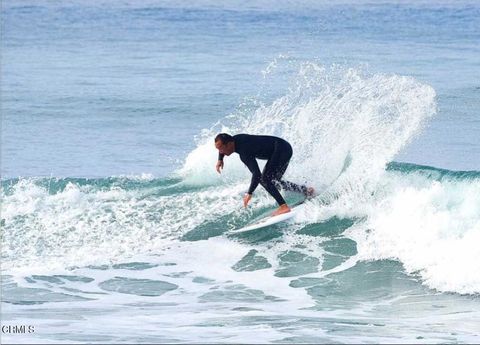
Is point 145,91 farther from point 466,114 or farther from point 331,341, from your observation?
point 331,341

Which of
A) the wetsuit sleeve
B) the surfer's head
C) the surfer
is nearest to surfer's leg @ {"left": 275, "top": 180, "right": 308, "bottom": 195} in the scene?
the surfer

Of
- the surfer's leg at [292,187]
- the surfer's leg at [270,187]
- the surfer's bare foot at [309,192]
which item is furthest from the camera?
the surfer's bare foot at [309,192]

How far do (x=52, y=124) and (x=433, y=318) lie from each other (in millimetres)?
15857

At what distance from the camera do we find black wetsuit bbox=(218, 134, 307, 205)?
14781 millimetres

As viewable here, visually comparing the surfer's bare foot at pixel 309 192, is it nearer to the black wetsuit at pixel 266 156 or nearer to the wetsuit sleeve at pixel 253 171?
the black wetsuit at pixel 266 156

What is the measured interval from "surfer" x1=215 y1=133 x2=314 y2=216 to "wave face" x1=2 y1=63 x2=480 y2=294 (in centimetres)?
65

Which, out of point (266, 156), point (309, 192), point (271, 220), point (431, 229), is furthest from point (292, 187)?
point (431, 229)

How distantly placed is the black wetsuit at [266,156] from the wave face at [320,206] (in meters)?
0.75

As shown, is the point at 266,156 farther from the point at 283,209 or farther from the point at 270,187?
the point at 283,209

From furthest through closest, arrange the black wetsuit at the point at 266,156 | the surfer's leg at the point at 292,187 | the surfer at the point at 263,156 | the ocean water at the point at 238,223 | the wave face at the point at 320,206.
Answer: the surfer's leg at the point at 292,187 < the black wetsuit at the point at 266,156 < the surfer at the point at 263,156 < the wave face at the point at 320,206 < the ocean water at the point at 238,223

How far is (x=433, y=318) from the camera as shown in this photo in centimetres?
1210

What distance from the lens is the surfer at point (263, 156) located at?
1467 centimetres

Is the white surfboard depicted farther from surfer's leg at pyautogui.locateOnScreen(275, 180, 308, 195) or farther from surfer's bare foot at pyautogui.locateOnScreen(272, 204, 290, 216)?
surfer's leg at pyautogui.locateOnScreen(275, 180, 308, 195)

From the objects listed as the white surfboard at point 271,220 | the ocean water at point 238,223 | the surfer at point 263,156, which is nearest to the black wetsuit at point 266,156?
the surfer at point 263,156
